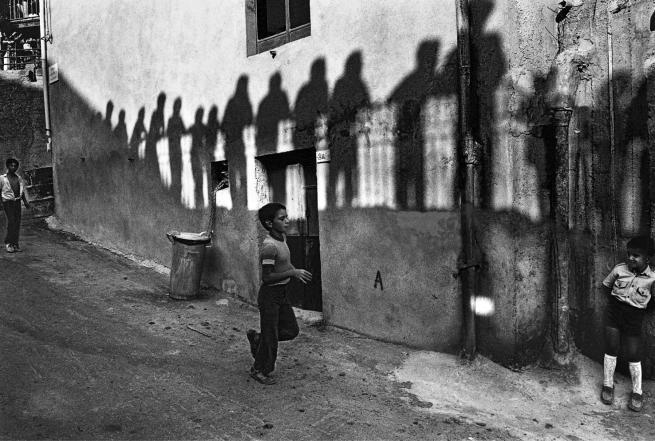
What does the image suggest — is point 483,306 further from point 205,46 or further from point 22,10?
point 22,10

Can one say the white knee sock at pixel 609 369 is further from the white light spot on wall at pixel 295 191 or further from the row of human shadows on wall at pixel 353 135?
the white light spot on wall at pixel 295 191

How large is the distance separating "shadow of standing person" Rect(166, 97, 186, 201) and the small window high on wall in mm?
1924

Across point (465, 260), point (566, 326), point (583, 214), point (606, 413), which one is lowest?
point (606, 413)

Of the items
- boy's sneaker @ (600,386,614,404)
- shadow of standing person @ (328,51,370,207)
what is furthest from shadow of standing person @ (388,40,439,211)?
boy's sneaker @ (600,386,614,404)

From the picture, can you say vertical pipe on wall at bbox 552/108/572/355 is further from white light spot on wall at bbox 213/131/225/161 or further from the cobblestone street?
white light spot on wall at bbox 213/131/225/161

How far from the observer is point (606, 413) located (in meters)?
4.07

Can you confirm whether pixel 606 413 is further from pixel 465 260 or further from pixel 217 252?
pixel 217 252

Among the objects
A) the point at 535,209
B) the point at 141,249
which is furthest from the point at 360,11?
the point at 141,249

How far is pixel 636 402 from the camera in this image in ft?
13.4

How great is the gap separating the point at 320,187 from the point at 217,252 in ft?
8.10

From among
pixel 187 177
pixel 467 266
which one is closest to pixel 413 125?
pixel 467 266

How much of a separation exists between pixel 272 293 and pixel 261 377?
2.45ft

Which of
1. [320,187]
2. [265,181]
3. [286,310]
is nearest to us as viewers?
[286,310]

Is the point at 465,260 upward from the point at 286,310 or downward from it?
upward
